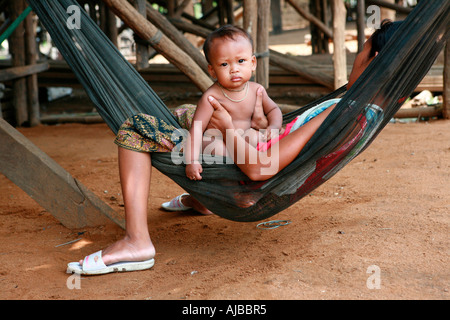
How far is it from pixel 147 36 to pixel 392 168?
5.53ft

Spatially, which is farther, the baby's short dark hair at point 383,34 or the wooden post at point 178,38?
the wooden post at point 178,38

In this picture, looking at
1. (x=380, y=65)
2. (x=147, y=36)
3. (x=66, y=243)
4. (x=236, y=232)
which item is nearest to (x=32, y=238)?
(x=66, y=243)

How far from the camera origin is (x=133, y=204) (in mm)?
1904

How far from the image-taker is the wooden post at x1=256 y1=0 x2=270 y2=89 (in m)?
3.89

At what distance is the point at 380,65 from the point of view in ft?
5.53

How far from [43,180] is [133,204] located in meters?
0.63

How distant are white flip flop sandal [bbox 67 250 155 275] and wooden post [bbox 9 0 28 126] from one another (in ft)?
11.4

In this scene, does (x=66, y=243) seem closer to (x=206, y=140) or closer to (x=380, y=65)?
(x=206, y=140)

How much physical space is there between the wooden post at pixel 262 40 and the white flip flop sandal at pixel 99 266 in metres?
2.43

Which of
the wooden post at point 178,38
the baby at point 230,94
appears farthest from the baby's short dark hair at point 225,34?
the wooden post at point 178,38

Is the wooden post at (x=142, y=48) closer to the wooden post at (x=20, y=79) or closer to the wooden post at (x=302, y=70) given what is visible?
the wooden post at (x=20, y=79)

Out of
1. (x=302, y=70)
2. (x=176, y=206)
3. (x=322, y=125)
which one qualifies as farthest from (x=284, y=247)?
(x=302, y=70)

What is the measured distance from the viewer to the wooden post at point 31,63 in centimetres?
496

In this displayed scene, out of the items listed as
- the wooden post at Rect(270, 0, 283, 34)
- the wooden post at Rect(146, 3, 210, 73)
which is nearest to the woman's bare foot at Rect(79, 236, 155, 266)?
the wooden post at Rect(146, 3, 210, 73)
